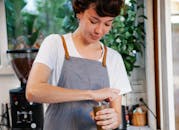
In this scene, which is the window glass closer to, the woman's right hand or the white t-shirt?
the white t-shirt

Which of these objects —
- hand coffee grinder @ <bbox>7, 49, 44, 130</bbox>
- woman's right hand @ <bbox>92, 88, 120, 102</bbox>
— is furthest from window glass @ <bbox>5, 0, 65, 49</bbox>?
woman's right hand @ <bbox>92, 88, 120, 102</bbox>

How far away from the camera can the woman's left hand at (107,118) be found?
0.93 metres

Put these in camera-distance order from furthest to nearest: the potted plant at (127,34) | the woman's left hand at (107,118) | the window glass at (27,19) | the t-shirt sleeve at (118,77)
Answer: the window glass at (27,19)
the potted plant at (127,34)
the t-shirt sleeve at (118,77)
the woman's left hand at (107,118)

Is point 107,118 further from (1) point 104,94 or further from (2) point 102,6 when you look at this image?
(2) point 102,6

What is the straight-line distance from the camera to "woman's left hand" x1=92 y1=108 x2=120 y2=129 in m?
0.93

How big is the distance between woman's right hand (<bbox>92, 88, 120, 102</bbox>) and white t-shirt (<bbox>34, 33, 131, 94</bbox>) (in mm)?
77

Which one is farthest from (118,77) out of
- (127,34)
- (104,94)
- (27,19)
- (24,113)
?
(27,19)

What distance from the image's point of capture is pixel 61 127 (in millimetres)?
1003

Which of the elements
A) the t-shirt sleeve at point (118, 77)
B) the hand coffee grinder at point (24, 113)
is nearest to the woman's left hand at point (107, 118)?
the t-shirt sleeve at point (118, 77)

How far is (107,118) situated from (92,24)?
0.34 m

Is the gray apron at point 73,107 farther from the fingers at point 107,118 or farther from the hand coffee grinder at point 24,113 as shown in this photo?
the hand coffee grinder at point 24,113

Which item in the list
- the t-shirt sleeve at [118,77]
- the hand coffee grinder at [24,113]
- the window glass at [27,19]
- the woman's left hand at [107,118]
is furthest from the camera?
the window glass at [27,19]

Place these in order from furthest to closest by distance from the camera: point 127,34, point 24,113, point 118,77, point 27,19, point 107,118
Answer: point 27,19
point 127,34
point 24,113
point 118,77
point 107,118

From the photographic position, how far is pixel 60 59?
3.27 feet
